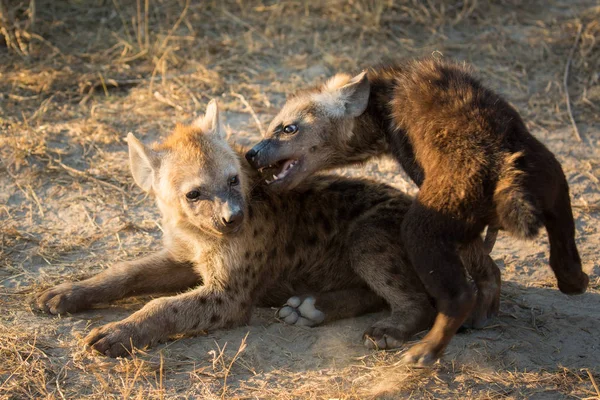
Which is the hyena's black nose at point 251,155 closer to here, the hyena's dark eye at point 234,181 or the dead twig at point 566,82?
the hyena's dark eye at point 234,181

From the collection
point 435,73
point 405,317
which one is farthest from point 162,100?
point 405,317

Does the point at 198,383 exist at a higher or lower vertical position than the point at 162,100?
lower

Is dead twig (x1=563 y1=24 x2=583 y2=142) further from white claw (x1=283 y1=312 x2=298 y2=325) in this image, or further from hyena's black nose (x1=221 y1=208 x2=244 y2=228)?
hyena's black nose (x1=221 y1=208 x2=244 y2=228)

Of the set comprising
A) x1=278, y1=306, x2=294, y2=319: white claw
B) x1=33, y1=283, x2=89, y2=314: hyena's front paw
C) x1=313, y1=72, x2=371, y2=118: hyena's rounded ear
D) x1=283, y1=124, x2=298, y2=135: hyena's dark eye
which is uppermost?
x1=313, y1=72, x2=371, y2=118: hyena's rounded ear

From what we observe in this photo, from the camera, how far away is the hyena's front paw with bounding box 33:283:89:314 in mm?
3771

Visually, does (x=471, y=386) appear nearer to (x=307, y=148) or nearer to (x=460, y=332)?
(x=460, y=332)

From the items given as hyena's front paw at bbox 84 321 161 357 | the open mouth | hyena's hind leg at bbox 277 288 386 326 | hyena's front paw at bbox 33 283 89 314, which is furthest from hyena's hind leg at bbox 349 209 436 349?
hyena's front paw at bbox 33 283 89 314

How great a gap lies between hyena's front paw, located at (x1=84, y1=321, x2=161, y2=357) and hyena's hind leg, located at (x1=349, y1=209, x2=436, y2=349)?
95cm

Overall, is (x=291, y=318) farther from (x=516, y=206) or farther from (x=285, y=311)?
(x=516, y=206)

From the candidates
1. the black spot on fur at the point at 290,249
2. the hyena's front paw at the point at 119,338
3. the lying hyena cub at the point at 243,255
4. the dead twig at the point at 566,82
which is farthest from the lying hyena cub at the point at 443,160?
the dead twig at the point at 566,82

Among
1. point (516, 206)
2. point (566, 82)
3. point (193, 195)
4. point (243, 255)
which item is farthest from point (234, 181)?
point (566, 82)

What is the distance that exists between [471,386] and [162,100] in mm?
3407

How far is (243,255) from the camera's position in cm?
378

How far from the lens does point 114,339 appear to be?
3.41 metres
